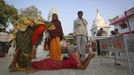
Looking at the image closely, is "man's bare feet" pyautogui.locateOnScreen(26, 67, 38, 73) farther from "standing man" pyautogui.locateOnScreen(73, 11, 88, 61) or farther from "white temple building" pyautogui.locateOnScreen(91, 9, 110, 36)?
"white temple building" pyautogui.locateOnScreen(91, 9, 110, 36)

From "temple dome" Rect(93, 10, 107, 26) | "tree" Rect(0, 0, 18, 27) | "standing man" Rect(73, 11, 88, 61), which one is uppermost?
"temple dome" Rect(93, 10, 107, 26)

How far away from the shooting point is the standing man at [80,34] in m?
9.37

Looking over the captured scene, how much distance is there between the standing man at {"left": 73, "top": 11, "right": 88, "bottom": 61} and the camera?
9.37 m

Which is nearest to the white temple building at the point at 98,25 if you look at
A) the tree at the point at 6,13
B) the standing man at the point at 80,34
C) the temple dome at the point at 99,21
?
the temple dome at the point at 99,21

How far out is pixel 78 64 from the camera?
21.7ft

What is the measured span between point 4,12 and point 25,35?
910 inches

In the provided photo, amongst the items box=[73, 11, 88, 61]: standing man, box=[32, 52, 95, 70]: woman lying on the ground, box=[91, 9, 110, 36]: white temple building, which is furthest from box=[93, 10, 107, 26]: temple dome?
box=[32, 52, 95, 70]: woman lying on the ground

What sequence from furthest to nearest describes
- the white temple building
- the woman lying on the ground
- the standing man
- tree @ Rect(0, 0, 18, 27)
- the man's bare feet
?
the white temple building → tree @ Rect(0, 0, 18, 27) → the standing man → the woman lying on the ground → the man's bare feet

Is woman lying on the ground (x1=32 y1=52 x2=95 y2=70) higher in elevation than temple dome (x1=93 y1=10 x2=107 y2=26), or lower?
lower

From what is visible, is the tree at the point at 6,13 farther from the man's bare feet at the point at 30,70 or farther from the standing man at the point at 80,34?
the man's bare feet at the point at 30,70

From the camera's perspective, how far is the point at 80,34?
30.9ft

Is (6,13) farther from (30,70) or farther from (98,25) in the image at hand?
(98,25)

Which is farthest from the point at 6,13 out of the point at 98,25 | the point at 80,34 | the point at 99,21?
the point at 99,21

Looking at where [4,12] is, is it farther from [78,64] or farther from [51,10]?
[51,10]
